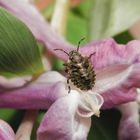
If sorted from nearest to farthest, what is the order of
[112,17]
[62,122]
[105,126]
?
[62,122] → [105,126] → [112,17]

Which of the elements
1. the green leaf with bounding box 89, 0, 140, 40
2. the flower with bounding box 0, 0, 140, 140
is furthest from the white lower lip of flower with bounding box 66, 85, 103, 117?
the green leaf with bounding box 89, 0, 140, 40

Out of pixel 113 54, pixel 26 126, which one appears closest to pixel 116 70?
pixel 113 54

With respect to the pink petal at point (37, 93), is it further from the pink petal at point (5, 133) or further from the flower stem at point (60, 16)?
the flower stem at point (60, 16)

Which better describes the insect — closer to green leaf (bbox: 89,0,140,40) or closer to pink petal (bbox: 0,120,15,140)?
pink petal (bbox: 0,120,15,140)

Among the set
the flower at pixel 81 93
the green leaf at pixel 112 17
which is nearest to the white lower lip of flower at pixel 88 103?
the flower at pixel 81 93

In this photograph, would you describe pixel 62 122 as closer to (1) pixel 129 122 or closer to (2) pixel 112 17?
(1) pixel 129 122

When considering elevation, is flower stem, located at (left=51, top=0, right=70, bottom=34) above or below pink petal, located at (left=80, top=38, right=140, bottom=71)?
below

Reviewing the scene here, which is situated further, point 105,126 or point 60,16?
point 60,16
